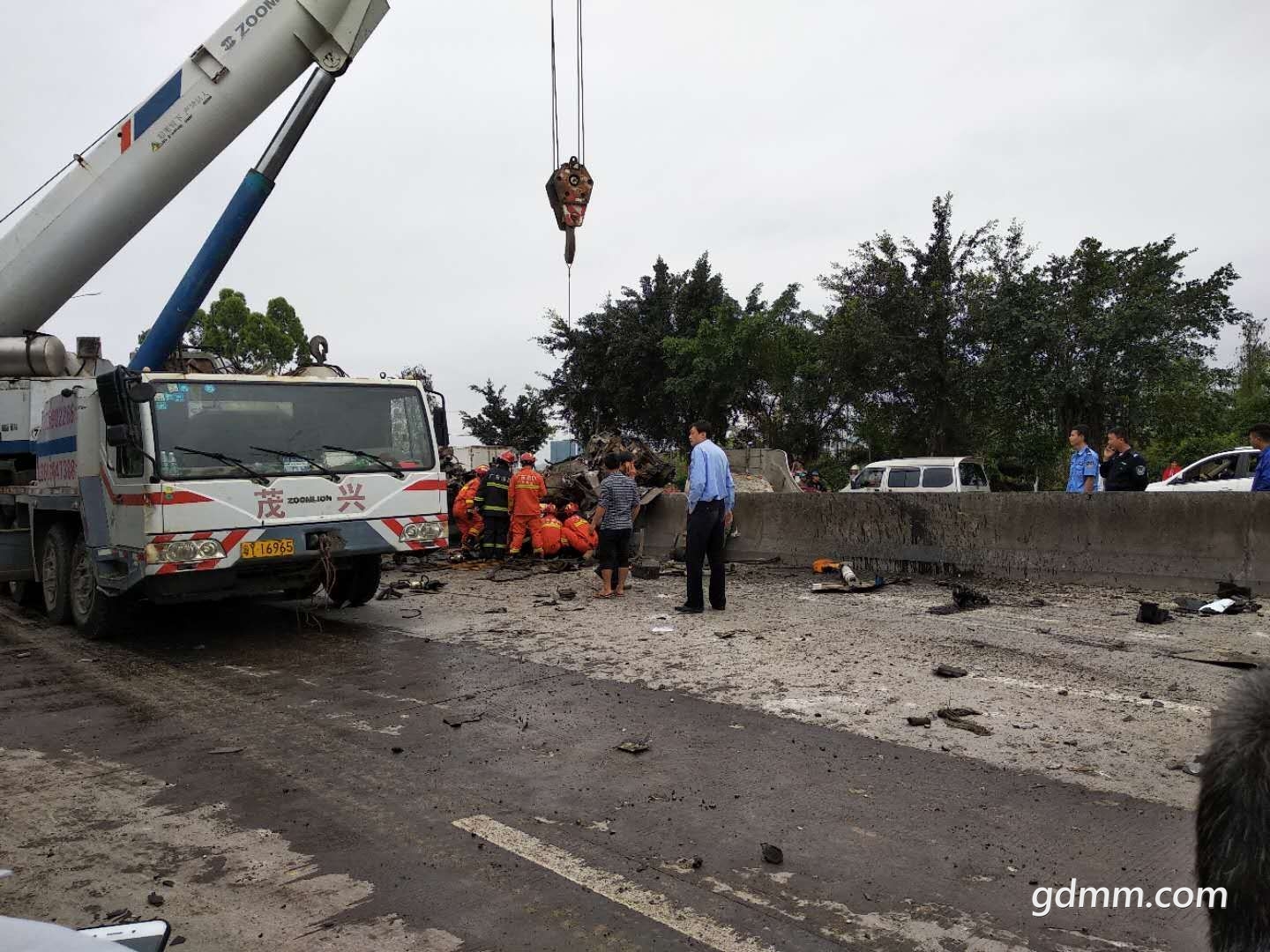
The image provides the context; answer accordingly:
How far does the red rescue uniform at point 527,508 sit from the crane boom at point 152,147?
575 centimetres

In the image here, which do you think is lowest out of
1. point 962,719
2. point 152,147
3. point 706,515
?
point 962,719

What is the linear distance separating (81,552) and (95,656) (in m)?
1.38

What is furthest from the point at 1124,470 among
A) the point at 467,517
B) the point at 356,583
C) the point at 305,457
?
the point at 467,517

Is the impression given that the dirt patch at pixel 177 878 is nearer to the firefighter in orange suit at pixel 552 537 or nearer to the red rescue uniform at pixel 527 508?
the red rescue uniform at pixel 527 508

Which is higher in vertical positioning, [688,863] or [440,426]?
[440,426]

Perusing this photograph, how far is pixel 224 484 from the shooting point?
285 inches

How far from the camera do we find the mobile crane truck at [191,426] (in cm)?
718

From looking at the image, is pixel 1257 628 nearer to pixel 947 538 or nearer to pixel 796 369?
pixel 947 538

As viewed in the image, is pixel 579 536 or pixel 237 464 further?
pixel 579 536

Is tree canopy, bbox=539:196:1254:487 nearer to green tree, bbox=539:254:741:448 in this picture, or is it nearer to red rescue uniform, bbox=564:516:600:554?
green tree, bbox=539:254:741:448

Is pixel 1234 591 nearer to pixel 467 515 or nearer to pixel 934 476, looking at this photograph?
pixel 934 476

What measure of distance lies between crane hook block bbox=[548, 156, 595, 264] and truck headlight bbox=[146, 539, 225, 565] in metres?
5.02

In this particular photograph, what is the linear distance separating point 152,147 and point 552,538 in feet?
23.3

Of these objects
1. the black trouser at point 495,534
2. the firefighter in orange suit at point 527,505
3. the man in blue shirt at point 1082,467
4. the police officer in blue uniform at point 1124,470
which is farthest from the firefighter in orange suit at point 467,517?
the police officer in blue uniform at point 1124,470
